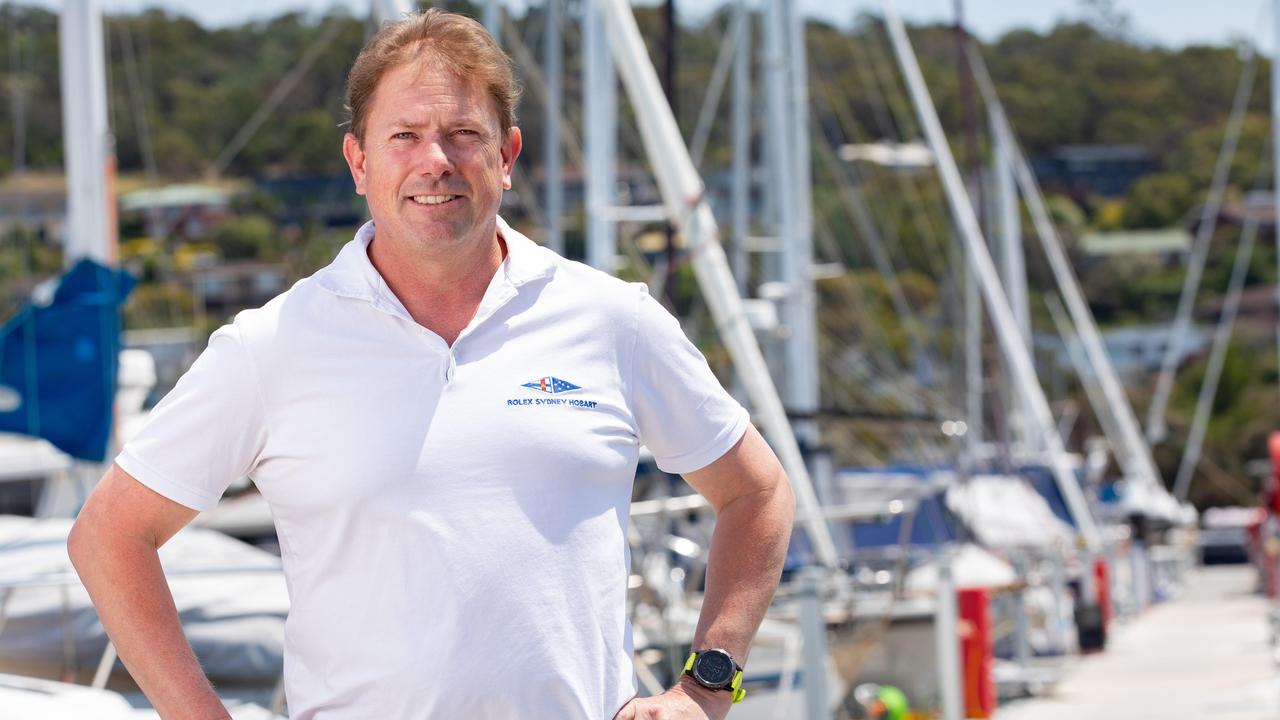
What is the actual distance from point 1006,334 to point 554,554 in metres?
16.9

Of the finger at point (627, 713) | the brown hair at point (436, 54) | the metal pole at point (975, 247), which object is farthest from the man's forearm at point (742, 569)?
the metal pole at point (975, 247)

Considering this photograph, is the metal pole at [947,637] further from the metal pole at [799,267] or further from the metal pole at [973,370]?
the metal pole at [973,370]

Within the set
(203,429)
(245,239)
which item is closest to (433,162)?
(203,429)

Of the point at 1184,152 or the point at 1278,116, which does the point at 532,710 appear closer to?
the point at 1278,116

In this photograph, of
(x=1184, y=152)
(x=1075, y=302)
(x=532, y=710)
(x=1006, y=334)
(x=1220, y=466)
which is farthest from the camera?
(x=1184, y=152)

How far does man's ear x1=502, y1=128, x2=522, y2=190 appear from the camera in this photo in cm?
257

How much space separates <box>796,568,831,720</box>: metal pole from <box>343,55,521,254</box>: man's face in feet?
12.7

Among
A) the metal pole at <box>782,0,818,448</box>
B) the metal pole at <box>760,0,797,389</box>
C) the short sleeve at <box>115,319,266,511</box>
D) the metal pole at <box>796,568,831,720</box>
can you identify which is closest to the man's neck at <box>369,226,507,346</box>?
the short sleeve at <box>115,319,266,511</box>

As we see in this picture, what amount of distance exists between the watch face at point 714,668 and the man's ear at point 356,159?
0.81m

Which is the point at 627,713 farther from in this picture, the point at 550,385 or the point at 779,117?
the point at 779,117

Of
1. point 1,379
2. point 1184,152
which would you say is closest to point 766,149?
point 1,379

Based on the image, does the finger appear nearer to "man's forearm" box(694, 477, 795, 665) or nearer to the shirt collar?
"man's forearm" box(694, 477, 795, 665)

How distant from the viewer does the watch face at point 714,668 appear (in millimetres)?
2512

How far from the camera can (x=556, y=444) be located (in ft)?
7.76
